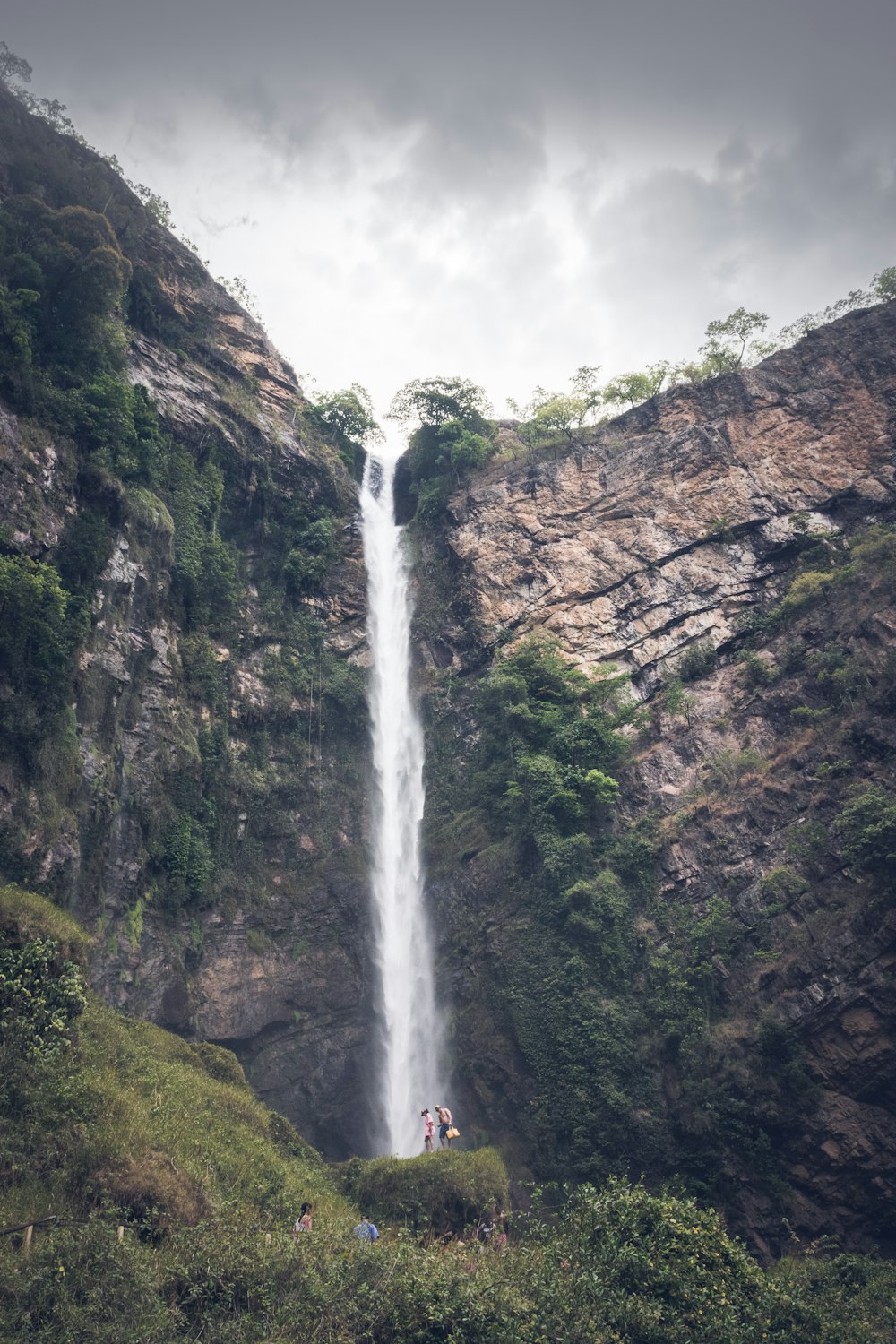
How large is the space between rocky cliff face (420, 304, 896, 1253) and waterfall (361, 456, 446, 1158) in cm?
117

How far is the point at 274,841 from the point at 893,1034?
1750cm

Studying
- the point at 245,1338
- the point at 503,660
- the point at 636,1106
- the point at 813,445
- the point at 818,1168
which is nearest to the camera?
the point at 245,1338

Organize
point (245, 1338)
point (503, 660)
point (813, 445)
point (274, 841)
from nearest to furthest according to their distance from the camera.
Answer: point (245, 1338) < point (274, 841) < point (503, 660) < point (813, 445)

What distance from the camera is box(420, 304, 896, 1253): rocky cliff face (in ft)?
55.0

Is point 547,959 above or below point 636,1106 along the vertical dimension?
above

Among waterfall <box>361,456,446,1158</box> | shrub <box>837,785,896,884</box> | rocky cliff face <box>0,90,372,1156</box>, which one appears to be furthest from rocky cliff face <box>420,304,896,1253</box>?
rocky cliff face <box>0,90,372,1156</box>

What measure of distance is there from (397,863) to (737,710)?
12041 mm

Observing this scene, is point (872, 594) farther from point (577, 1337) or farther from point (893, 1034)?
point (577, 1337)

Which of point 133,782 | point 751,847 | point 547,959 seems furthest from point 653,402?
point 133,782

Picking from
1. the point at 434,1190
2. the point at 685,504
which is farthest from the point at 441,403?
the point at 434,1190

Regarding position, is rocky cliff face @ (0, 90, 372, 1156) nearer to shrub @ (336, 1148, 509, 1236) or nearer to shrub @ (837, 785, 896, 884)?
shrub @ (336, 1148, 509, 1236)

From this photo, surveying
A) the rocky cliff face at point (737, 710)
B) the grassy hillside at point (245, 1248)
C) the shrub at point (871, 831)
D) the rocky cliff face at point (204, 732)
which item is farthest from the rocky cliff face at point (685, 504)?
the grassy hillside at point (245, 1248)

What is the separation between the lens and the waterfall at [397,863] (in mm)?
22828

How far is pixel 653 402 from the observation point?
1296 inches
